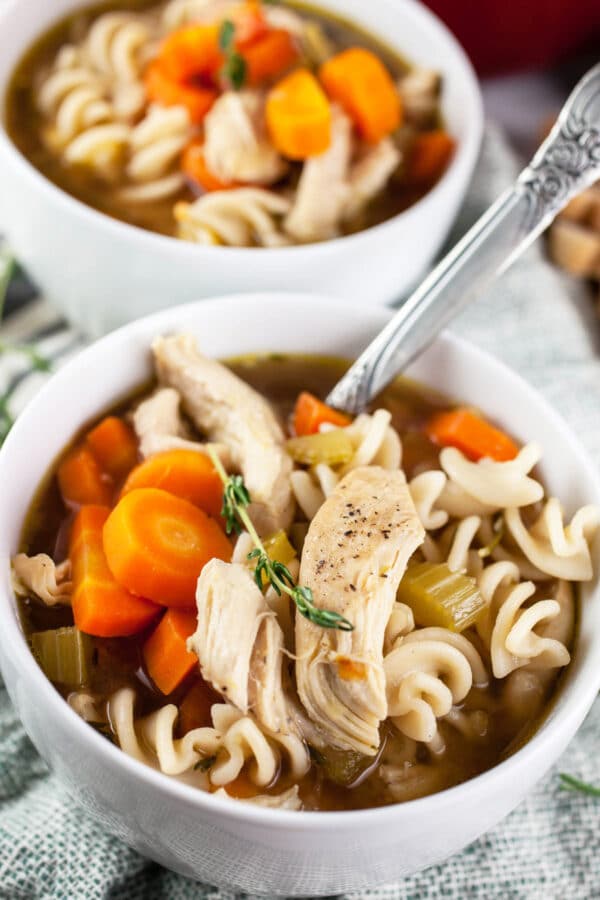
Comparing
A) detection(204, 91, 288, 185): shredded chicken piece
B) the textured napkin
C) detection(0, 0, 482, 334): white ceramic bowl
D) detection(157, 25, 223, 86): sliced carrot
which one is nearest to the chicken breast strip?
the textured napkin

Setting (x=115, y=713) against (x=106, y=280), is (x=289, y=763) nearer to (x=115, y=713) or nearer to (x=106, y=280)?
(x=115, y=713)

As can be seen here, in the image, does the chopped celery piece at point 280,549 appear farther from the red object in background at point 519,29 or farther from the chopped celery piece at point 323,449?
the red object in background at point 519,29

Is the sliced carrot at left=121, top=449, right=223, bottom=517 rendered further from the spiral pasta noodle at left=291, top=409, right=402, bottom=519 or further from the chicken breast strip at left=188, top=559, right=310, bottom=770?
the chicken breast strip at left=188, top=559, right=310, bottom=770

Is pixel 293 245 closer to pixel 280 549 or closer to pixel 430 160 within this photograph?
pixel 430 160

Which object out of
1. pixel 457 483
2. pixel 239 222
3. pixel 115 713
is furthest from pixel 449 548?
pixel 239 222

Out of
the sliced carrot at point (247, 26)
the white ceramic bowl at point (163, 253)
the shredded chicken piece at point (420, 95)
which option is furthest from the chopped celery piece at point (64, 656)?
the shredded chicken piece at point (420, 95)
